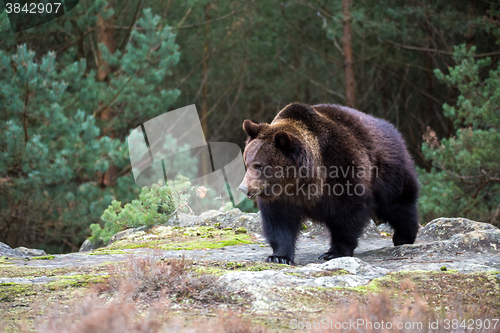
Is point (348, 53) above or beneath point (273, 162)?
above

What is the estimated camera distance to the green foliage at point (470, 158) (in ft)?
37.4

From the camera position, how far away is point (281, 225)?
17.2 feet

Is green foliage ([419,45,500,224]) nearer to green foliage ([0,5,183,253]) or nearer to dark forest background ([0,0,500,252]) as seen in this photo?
dark forest background ([0,0,500,252])

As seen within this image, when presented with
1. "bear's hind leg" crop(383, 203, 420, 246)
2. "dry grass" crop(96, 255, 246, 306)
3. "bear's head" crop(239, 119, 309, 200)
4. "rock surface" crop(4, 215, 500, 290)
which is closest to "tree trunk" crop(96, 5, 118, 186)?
"rock surface" crop(4, 215, 500, 290)

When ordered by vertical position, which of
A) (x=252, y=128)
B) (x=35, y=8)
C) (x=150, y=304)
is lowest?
(x=150, y=304)

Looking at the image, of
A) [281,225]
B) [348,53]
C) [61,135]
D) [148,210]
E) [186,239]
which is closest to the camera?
[281,225]

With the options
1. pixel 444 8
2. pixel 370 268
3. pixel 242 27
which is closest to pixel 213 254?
pixel 370 268

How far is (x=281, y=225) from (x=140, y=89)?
355 inches

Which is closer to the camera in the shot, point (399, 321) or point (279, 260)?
point (399, 321)

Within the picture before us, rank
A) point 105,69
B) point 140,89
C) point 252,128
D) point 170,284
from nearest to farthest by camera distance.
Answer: point 170,284
point 252,128
point 140,89
point 105,69

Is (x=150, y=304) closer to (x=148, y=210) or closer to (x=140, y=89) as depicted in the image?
(x=148, y=210)

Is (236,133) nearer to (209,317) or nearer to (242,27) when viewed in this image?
(242,27)

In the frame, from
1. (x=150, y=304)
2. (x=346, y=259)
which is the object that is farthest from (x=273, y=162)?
(x=150, y=304)

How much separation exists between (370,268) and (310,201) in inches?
45.4
